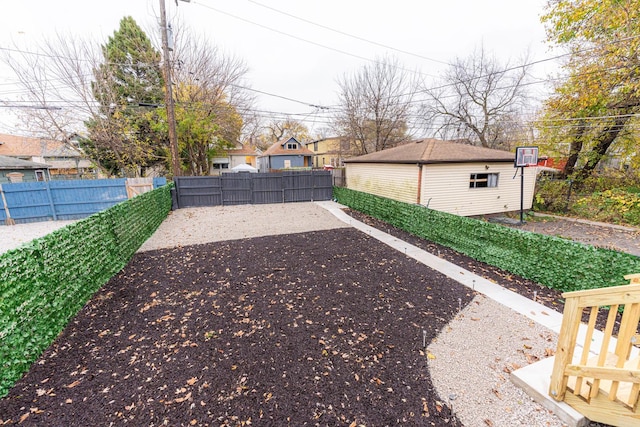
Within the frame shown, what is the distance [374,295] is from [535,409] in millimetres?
2579

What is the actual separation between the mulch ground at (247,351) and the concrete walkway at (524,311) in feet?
1.85

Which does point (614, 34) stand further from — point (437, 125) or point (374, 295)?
point (374, 295)

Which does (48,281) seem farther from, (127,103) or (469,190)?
(127,103)

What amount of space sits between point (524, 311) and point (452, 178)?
26.7 feet

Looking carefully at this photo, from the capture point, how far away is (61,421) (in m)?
2.47

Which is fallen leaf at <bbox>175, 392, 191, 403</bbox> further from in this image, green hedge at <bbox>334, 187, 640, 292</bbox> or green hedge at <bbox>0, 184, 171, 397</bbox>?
green hedge at <bbox>334, 187, 640, 292</bbox>

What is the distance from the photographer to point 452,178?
11.5 meters

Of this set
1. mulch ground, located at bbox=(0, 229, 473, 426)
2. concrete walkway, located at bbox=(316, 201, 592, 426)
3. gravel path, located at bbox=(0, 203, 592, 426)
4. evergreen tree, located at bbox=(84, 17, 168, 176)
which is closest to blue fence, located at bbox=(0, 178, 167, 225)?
evergreen tree, located at bbox=(84, 17, 168, 176)

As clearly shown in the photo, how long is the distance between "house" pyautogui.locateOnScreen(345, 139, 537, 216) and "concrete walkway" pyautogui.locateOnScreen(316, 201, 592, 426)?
350cm

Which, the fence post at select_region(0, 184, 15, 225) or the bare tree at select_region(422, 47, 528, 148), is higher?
the bare tree at select_region(422, 47, 528, 148)

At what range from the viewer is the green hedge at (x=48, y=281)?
2914 millimetres

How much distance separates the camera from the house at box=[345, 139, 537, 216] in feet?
36.7

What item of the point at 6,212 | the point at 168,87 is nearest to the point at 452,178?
the point at 168,87

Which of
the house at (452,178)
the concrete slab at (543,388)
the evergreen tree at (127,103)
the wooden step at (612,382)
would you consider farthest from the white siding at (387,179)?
the evergreen tree at (127,103)
